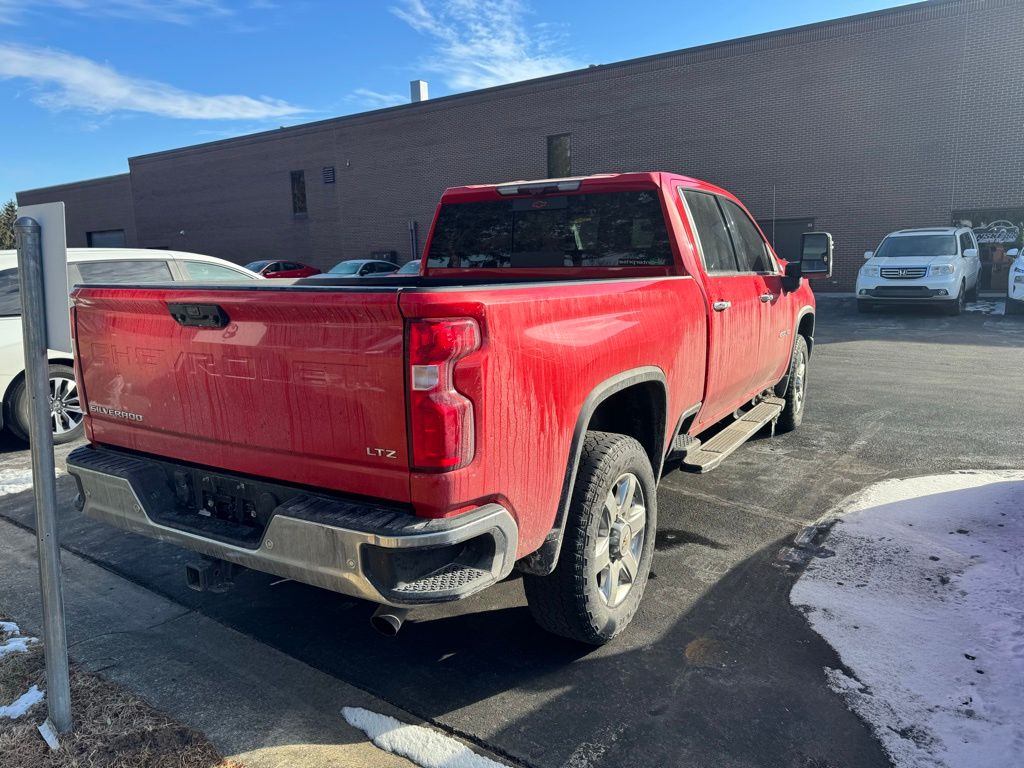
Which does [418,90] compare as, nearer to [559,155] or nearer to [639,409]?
[559,155]

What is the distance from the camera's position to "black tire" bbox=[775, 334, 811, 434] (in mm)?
6770

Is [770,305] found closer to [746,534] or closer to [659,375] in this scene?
[746,534]

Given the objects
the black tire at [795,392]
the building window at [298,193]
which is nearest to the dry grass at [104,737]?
the black tire at [795,392]

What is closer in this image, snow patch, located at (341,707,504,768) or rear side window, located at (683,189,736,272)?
snow patch, located at (341,707,504,768)

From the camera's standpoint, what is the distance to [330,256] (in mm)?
34812

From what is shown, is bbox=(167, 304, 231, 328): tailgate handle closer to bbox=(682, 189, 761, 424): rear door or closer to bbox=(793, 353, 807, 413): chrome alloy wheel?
bbox=(682, 189, 761, 424): rear door

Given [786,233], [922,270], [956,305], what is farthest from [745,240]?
[786,233]

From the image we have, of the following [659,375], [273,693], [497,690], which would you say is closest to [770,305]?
[659,375]

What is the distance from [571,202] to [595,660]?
2.60 meters

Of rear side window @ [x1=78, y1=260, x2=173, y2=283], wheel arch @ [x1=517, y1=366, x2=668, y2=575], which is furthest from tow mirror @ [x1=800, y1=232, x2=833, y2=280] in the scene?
rear side window @ [x1=78, y1=260, x2=173, y2=283]

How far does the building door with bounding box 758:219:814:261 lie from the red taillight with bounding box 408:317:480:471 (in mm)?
22590

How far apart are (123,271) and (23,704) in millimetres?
5111

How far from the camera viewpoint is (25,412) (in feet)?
22.1

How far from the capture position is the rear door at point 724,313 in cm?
439
